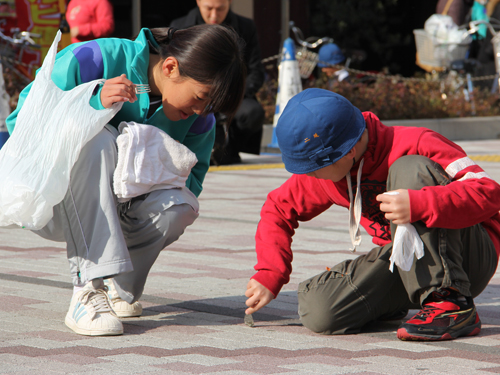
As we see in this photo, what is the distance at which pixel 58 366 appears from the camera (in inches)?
91.4

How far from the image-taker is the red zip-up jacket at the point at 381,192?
8.29 ft

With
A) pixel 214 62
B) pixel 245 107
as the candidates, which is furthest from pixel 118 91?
pixel 245 107

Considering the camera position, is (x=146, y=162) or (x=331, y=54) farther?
(x=331, y=54)

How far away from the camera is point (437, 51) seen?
14227 millimetres

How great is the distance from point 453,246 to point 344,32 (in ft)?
51.3

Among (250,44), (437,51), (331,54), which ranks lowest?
(331,54)

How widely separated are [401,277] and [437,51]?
12.1 meters

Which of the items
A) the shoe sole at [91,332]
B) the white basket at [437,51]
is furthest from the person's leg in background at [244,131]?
the white basket at [437,51]

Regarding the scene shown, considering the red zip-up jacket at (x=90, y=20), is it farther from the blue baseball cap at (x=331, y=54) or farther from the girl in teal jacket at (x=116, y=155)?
the blue baseball cap at (x=331, y=54)

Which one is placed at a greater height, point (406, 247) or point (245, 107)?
point (406, 247)

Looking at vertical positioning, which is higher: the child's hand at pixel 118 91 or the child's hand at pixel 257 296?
the child's hand at pixel 118 91

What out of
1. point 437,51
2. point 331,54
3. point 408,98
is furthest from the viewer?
point 331,54

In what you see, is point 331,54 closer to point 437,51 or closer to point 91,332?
point 437,51

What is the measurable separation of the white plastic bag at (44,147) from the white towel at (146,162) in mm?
109
